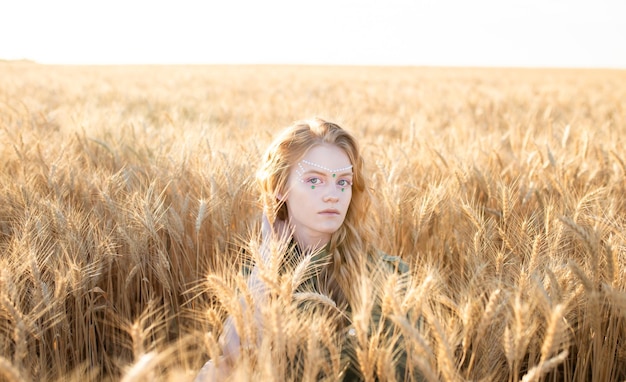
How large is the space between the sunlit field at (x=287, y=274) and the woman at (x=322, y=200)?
0.38ft

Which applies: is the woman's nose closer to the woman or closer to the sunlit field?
the woman

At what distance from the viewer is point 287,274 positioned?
3.28ft

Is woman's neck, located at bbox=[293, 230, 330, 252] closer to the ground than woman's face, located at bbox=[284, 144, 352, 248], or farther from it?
closer to the ground

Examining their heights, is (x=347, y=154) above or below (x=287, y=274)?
above

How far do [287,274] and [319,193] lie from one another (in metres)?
0.51

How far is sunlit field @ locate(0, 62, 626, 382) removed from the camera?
96cm

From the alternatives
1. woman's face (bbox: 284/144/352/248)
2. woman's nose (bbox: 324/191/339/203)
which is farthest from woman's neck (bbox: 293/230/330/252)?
woman's nose (bbox: 324/191/339/203)

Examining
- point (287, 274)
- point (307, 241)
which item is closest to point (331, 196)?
point (307, 241)

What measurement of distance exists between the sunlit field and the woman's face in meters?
0.17

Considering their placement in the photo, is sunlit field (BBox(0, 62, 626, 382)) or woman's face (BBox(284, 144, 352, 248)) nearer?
sunlit field (BBox(0, 62, 626, 382))

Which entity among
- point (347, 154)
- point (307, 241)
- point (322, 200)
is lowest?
point (307, 241)

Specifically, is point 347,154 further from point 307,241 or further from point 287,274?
point 287,274

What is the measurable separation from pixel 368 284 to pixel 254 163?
1.39m

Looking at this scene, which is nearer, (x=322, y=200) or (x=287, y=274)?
(x=287, y=274)
